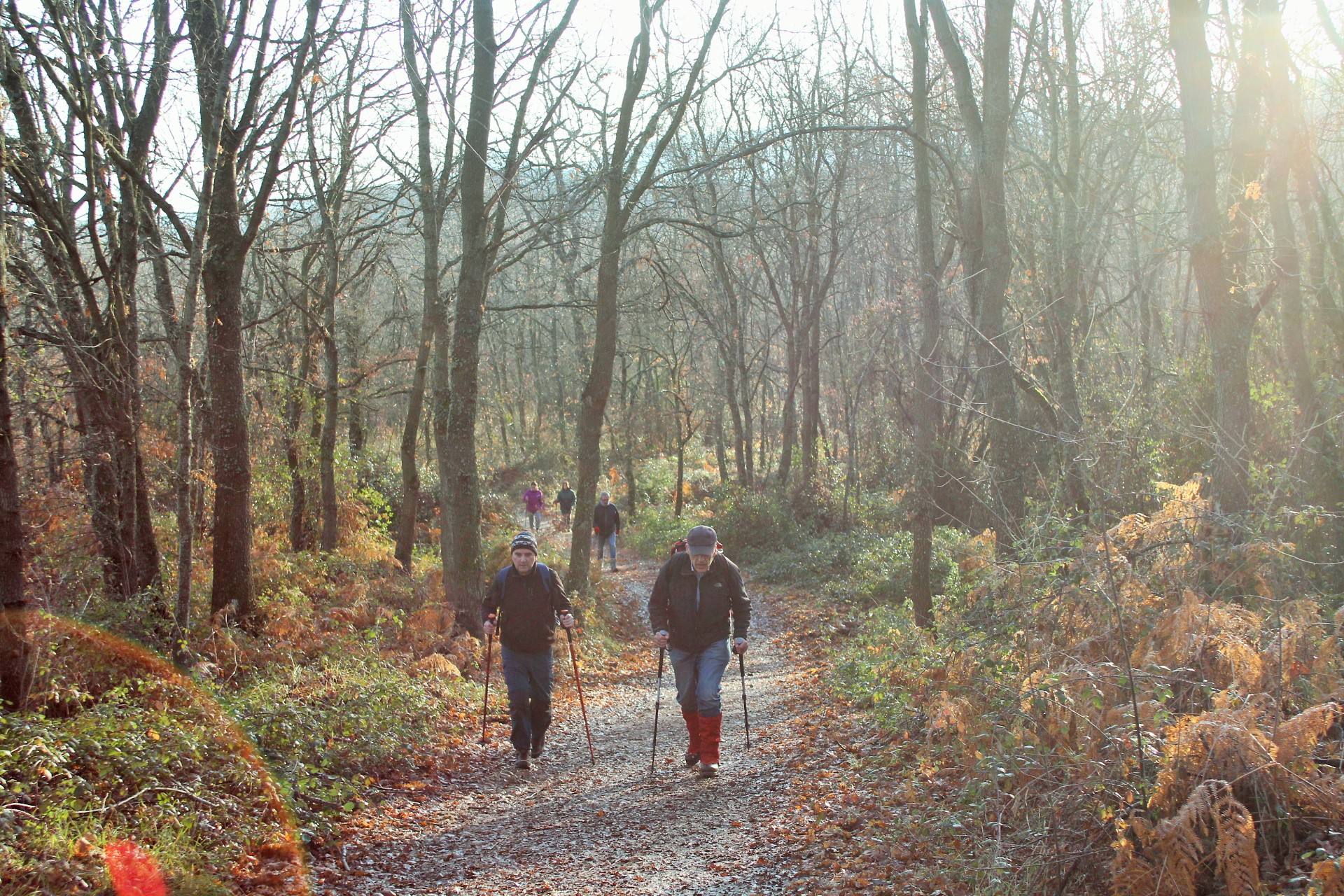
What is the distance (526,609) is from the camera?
321 inches

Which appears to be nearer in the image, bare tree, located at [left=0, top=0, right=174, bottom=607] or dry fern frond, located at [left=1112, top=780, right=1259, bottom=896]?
dry fern frond, located at [left=1112, top=780, right=1259, bottom=896]

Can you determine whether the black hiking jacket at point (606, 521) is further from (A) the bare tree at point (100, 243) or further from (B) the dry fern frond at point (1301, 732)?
(B) the dry fern frond at point (1301, 732)

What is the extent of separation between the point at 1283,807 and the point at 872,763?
3.73m

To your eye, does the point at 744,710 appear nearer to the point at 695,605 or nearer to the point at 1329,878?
the point at 695,605

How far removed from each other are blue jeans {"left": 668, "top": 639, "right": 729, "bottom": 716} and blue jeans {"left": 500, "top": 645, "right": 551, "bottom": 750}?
120cm

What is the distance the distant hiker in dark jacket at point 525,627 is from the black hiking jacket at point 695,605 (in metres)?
0.87

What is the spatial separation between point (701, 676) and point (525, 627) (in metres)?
1.62

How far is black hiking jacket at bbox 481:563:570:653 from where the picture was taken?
8156 millimetres

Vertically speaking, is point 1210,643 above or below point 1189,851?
above

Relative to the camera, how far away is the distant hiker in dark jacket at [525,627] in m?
8.16

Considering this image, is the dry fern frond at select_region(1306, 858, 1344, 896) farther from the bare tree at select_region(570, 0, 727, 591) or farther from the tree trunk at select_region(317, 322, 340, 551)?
the tree trunk at select_region(317, 322, 340, 551)

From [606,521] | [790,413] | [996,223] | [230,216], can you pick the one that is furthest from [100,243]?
[790,413]

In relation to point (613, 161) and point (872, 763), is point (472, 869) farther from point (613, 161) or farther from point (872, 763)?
point (613, 161)

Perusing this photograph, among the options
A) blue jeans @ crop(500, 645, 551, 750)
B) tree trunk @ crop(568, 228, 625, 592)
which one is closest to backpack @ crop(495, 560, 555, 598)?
blue jeans @ crop(500, 645, 551, 750)
